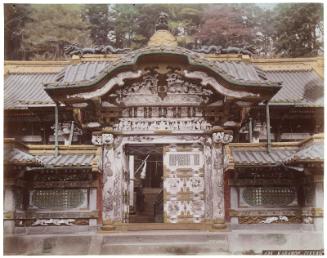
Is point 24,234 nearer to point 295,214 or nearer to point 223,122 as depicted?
point 223,122

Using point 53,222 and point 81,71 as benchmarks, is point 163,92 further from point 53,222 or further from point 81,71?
point 53,222

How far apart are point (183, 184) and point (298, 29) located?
7.05 m

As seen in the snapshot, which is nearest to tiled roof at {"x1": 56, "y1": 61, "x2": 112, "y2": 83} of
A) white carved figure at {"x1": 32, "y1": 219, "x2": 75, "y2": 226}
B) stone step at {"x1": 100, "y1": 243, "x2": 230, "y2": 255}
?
white carved figure at {"x1": 32, "y1": 219, "x2": 75, "y2": 226}

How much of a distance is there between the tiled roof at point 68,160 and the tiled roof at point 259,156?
350 centimetres

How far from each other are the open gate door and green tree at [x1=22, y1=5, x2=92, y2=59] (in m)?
5.68

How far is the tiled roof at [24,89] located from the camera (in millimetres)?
12447

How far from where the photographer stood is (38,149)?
33.8 ft

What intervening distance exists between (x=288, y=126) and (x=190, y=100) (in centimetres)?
388

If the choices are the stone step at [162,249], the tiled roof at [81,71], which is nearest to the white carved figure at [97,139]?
the tiled roof at [81,71]

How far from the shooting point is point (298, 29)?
1356 cm

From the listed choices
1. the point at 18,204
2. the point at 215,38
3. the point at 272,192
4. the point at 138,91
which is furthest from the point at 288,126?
the point at 18,204

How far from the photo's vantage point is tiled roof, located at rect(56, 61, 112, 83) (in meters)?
11.5

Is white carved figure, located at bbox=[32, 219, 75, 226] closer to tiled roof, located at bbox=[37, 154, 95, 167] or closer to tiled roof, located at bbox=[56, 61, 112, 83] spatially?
tiled roof, located at bbox=[37, 154, 95, 167]

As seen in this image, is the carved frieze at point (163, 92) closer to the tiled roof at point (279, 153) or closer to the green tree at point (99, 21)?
the tiled roof at point (279, 153)
